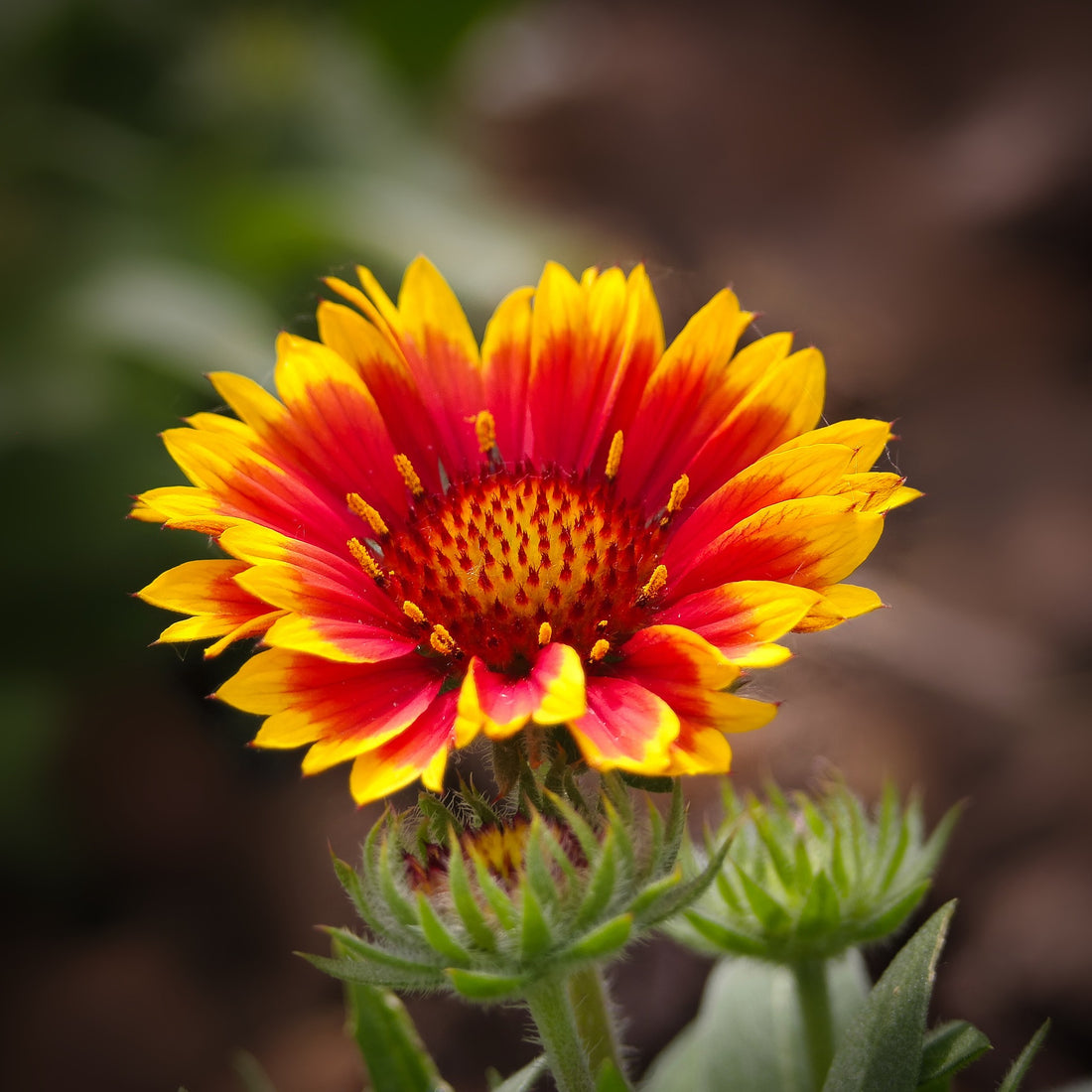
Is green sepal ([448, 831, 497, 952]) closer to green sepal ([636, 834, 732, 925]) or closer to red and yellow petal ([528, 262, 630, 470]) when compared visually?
green sepal ([636, 834, 732, 925])

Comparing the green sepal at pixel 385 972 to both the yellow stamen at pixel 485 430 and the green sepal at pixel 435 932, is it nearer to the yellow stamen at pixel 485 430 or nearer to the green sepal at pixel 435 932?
the green sepal at pixel 435 932

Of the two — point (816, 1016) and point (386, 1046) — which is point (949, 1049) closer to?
point (816, 1016)

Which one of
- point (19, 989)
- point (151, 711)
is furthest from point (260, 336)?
point (19, 989)

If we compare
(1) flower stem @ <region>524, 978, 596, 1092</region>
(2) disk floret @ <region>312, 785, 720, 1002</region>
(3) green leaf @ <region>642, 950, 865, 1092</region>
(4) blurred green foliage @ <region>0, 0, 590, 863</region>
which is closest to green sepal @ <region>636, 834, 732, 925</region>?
(2) disk floret @ <region>312, 785, 720, 1002</region>

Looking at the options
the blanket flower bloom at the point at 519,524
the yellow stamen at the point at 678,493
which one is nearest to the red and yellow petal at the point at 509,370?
the blanket flower bloom at the point at 519,524

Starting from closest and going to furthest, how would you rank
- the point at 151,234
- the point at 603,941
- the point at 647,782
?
the point at 603,941
the point at 647,782
the point at 151,234

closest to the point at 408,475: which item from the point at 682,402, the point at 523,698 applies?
the point at 682,402

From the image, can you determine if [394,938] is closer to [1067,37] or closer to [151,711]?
[151,711]
